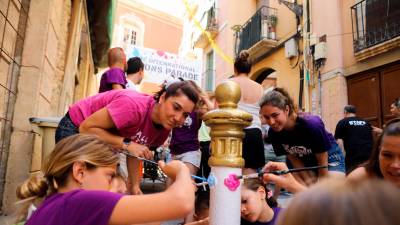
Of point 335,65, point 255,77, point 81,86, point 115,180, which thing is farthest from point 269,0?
point 115,180

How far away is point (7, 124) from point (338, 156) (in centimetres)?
302

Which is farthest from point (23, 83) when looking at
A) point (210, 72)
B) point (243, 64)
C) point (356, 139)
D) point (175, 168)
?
point (210, 72)

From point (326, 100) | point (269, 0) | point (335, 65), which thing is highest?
point (269, 0)

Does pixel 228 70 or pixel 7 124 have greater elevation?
pixel 228 70

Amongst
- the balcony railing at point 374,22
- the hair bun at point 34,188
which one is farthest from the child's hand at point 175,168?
the balcony railing at point 374,22

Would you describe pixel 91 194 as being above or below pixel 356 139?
below

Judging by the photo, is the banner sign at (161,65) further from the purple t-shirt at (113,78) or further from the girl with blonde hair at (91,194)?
the girl with blonde hair at (91,194)

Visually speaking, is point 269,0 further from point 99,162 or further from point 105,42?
point 99,162

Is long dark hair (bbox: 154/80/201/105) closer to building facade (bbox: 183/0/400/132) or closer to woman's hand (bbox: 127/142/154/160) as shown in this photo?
woman's hand (bbox: 127/142/154/160)

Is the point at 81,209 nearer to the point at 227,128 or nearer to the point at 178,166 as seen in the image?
the point at 178,166

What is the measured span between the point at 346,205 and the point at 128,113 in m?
1.70

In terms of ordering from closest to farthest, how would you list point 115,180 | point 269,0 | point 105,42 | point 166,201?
point 166,201 → point 115,180 → point 105,42 → point 269,0

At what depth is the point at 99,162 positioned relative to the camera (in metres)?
1.49

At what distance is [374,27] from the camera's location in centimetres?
759
